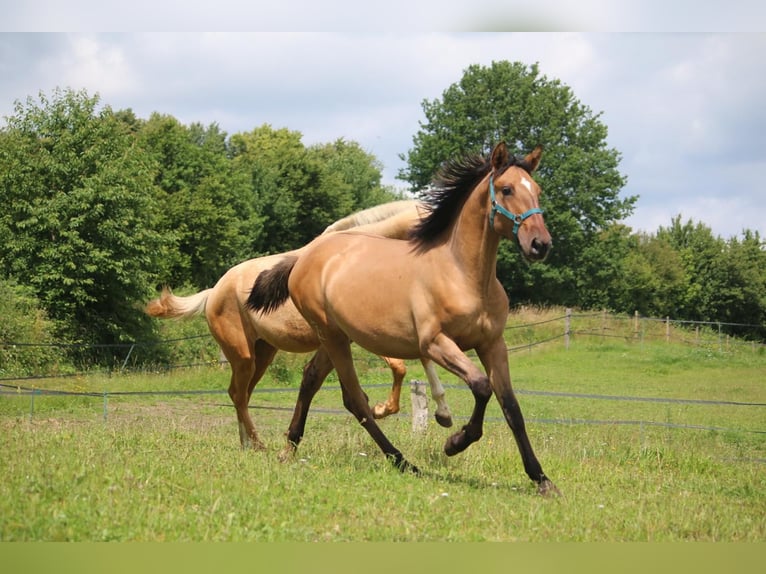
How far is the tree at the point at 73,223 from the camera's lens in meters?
23.0

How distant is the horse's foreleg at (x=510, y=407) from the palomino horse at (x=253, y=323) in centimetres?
151

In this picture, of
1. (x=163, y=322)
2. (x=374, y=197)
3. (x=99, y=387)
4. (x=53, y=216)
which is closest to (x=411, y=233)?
(x=99, y=387)

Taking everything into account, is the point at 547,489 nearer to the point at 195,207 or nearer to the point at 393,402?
the point at 393,402

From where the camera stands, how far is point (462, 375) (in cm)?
→ 606

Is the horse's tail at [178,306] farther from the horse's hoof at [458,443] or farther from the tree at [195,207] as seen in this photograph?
the tree at [195,207]

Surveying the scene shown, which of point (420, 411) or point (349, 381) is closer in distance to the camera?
point (349, 381)

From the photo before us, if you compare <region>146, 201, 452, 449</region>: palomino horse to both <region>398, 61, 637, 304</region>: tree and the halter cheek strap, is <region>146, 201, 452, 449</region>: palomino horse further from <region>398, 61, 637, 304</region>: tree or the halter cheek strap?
<region>398, 61, 637, 304</region>: tree

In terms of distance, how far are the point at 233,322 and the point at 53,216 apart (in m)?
15.5

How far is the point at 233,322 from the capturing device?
9.46 meters

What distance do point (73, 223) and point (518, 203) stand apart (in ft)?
64.2

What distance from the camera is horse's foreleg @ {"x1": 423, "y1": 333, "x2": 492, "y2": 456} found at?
605 cm

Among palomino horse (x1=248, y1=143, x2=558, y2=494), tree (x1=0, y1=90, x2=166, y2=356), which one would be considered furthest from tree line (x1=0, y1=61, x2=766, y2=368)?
palomino horse (x1=248, y1=143, x2=558, y2=494)

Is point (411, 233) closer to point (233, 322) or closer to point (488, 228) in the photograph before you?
point (488, 228)

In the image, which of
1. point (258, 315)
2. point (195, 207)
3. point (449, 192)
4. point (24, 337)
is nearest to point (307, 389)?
point (258, 315)
